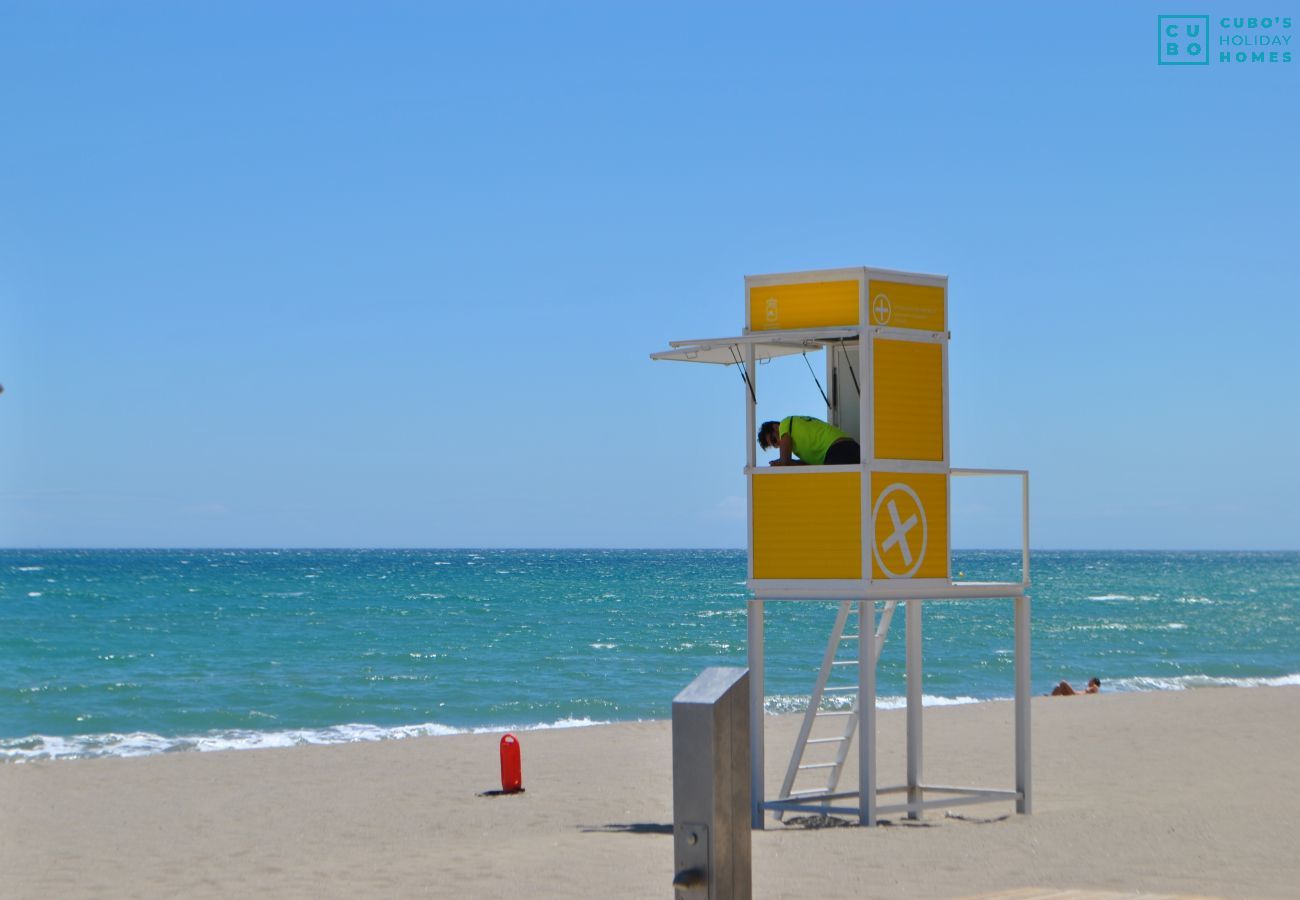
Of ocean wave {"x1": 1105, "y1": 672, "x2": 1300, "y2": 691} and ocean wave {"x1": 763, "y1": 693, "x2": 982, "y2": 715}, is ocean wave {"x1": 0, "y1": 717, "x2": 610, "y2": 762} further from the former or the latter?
ocean wave {"x1": 1105, "y1": 672, "x2": 1300, "y2": 691}

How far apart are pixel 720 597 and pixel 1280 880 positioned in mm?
68059

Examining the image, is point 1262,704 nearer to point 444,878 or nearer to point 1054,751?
point 1054,751

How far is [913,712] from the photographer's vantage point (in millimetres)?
14109

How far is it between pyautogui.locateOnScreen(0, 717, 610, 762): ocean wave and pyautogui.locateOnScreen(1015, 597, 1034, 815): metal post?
11861 mm

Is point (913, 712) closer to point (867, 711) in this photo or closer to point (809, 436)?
point (867, 711)

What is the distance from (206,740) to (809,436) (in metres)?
16.2

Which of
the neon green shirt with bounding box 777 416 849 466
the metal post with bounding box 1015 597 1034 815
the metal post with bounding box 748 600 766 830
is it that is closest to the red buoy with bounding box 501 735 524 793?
the metal post with bounding box 748 600 766 830

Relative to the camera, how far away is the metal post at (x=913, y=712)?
14.1m

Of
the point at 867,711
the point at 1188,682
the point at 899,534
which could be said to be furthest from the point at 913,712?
the point at 1188,682

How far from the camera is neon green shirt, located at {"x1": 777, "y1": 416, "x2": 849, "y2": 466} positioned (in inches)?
492

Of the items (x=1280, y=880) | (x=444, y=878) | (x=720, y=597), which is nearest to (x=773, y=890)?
(x=444, y=878)

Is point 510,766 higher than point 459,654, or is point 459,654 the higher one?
point 510,766

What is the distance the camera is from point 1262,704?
2586 centimetres

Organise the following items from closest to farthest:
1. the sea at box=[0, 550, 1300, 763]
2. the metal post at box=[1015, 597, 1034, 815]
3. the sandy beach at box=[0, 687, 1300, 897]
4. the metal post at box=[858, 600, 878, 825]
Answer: the sandy beach at box=[0, 687, 1300, 897], the metal post at box=[858, 600, 878, 825], the metal post at box=[1015, 597, 1034, 815], the sea at box=[0, 550, 1300, 763]
